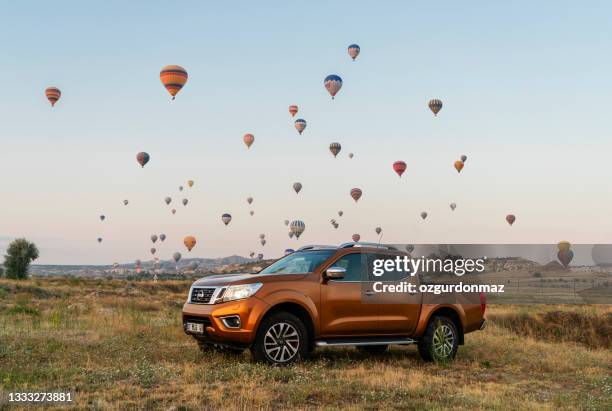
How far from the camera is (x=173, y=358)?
39.5 ft

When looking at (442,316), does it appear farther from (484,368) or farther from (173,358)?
(173,358)

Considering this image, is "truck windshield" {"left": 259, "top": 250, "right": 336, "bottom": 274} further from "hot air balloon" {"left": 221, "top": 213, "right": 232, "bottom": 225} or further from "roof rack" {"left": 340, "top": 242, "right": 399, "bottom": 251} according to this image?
"hot air balloon" {"left": 221, "top": 213, "right": 232, "bottom": 225}

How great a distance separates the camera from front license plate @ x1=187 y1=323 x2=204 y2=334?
11227 millimetres

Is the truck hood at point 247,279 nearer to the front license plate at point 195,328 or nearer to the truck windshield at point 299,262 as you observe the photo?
the truck windshield at point 299,262

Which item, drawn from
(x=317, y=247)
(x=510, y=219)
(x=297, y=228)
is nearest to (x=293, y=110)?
(x=297, y=228)

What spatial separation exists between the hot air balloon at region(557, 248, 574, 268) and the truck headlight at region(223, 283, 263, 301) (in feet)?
308

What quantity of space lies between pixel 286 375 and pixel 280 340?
992 millimetres

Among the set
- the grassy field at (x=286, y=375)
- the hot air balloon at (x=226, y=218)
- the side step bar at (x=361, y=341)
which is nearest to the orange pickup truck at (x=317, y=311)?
the side step bar at (x=361, y=341)

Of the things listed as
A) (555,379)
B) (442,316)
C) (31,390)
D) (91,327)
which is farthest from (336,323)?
(91,327)

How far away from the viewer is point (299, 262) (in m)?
12.2

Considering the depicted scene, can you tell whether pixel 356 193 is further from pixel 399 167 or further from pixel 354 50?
pixel 354 50

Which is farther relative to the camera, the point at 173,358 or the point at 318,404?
the point at 173,358

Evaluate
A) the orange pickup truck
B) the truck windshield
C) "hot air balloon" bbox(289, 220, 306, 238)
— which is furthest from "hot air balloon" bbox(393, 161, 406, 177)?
the truck windshield

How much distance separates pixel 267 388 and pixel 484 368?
4917 millimetres
